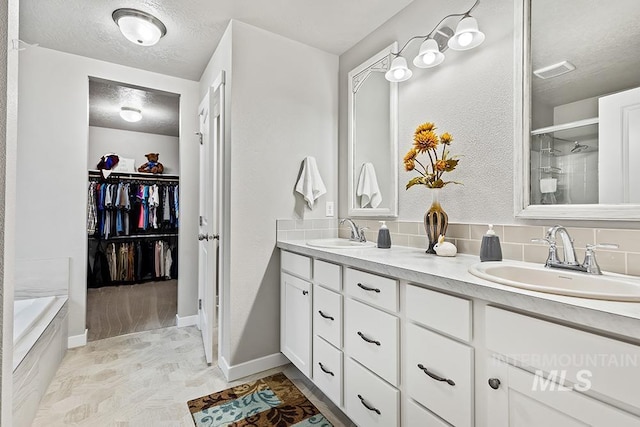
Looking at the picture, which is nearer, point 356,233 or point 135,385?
point 135,385

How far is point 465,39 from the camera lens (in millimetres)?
1542

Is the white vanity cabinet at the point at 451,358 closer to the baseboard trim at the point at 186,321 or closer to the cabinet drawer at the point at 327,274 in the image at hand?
the cabinet drawer at the point at 327,274

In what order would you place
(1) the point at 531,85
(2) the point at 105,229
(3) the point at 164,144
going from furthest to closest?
(3) the point at 164,144
(2) the point at 105,229
(1) the point at 531,85

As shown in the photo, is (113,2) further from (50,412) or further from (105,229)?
(105,229)

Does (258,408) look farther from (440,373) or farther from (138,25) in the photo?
(138,25)

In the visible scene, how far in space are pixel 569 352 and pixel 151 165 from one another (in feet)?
19.0

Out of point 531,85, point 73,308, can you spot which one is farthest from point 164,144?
point 531,85

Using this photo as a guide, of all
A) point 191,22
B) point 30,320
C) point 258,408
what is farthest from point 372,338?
point 191,22

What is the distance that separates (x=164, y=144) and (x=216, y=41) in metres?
3.87

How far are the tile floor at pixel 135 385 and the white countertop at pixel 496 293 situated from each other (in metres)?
0.98

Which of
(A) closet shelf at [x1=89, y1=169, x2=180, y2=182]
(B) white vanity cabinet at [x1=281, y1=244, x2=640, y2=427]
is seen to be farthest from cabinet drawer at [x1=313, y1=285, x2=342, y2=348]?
(A) closet shelf at [x1=89, y1=169, x2=180, y2=182]

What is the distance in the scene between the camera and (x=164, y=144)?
568 centimetres

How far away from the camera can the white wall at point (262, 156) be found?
→ 2.14 meters

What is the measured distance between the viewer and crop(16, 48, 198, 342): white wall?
8.11 ft
